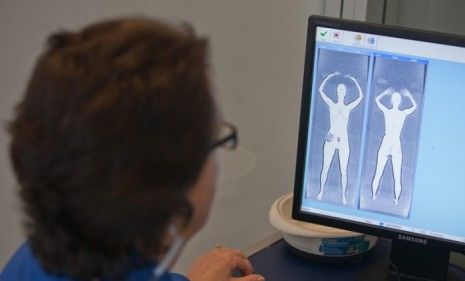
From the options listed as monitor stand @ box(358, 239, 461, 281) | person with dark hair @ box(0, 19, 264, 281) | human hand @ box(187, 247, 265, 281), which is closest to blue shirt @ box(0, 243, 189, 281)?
person with dark hair @ box(0, 19, 264, 281)

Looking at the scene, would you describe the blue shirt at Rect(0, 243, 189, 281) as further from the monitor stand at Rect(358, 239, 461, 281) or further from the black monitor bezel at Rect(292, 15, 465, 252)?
the monitor stand at Rect(358, 239, 461, 281)

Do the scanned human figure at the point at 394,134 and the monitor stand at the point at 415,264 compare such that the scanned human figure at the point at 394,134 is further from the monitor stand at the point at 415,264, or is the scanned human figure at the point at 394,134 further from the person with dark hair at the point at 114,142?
the person with dark hair at the point at 114,142

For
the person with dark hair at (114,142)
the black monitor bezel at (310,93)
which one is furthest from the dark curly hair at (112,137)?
the black monitor bezel at (310,93)

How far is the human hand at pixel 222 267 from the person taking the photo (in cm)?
117

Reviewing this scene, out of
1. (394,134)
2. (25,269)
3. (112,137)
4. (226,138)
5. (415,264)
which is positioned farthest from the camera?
(415,264)

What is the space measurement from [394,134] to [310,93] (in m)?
0.14

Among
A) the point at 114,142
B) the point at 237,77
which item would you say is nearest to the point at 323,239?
the point at 237,77

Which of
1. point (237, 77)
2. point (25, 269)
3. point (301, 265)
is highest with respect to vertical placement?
point (237, 77)

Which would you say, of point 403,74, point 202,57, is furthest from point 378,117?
point 202,57

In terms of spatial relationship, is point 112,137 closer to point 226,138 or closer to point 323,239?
point 226,138

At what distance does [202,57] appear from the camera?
69cm

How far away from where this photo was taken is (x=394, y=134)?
3.62 feet

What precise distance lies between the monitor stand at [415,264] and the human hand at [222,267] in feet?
0.69

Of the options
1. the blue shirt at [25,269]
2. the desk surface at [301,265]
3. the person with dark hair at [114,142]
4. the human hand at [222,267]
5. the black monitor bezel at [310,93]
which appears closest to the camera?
the person with dark hair at [114,142]
